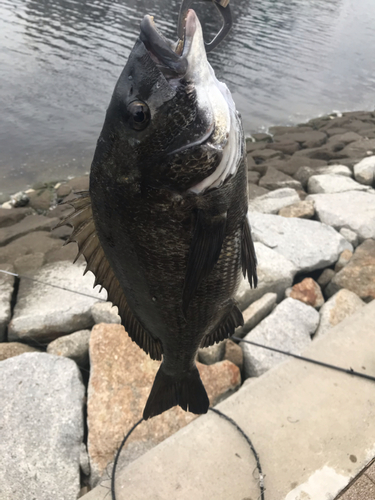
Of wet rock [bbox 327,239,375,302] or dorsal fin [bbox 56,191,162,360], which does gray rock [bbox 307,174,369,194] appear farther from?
dorsal fin [bbox 56,191,162,360]

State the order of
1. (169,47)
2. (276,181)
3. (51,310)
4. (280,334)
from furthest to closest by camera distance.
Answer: (276,181) → (51,310) → (280,334) → (169,47)

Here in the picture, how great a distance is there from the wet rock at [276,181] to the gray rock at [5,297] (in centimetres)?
496

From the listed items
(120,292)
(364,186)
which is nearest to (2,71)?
(364,186)

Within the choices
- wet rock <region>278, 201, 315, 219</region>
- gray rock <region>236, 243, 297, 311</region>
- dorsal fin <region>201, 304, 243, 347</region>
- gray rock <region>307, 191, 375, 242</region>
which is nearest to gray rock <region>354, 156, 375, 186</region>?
gray rock <region>307, 191, 375, 242</region>

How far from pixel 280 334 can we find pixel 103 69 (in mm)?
14346

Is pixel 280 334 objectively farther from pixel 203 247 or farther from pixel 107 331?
pixel 203 247

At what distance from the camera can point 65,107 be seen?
41.3 feet

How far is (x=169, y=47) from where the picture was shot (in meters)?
1.32

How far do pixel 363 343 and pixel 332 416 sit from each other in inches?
33.6

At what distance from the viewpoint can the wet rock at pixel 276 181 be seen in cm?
739

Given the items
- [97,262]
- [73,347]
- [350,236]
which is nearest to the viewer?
[97,262]

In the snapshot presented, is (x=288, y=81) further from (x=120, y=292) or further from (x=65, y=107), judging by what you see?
(x=120, y=292)

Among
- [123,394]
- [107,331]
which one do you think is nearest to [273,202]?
[107,331]

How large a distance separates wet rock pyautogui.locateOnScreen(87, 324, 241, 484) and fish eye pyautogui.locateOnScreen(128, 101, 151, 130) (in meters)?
2.45
